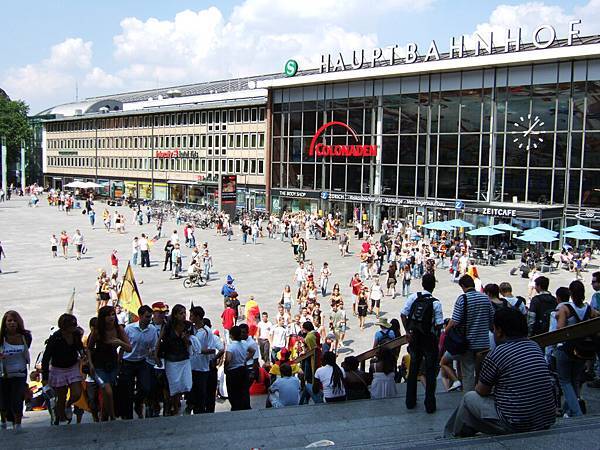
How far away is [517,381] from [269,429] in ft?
11.0

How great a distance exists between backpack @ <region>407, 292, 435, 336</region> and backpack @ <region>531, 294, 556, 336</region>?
2.17 meters

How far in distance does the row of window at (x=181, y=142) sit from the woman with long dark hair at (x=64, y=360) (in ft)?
183

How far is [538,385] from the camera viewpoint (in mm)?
5227

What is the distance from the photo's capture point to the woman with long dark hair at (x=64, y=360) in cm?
769

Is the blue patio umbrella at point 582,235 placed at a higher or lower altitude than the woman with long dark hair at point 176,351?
lower

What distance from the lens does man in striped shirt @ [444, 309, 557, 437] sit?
522 centimetres

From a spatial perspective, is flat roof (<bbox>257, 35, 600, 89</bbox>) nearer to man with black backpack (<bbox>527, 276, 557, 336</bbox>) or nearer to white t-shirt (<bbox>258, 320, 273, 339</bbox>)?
white t-shirt (<bbox>258, 320, 273, 339</bbox>)

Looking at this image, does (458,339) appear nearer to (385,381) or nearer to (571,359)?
(571,359)

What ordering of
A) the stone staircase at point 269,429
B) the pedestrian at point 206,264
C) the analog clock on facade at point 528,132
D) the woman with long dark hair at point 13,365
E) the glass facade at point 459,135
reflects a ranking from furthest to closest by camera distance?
the analog clock on facade at point 528,132, the glass facade at point 459,135, the pedestrian at point 206,264, the woman with long dark hair at point 13,365, the stone staircase at point 269,429

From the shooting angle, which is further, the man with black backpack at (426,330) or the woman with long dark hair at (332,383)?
the woman with long dark hair at (332,383)

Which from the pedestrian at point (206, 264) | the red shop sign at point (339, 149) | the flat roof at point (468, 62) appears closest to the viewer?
the pedestrian at point (206, 264)

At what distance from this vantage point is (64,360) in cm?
777

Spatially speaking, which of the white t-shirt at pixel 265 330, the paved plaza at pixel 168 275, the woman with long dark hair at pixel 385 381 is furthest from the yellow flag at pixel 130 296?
Answer: the woman with long dark hair at pixel 385 381

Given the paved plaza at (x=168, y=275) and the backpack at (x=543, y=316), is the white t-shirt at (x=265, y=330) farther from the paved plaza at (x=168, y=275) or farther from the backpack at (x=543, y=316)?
the backpack at (x=543, y=316)
